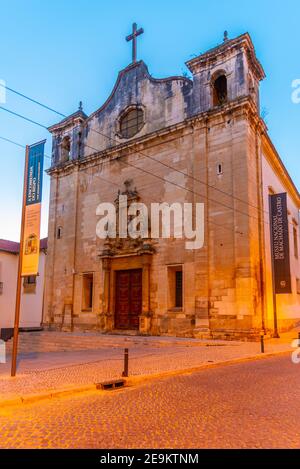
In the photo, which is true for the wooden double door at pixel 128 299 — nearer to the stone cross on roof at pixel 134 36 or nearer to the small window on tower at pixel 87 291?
the small window on tower at pixel 87 291

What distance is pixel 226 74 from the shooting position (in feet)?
63.9

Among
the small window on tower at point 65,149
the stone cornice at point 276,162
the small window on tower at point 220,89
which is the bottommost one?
the stone cornice at point 276,162

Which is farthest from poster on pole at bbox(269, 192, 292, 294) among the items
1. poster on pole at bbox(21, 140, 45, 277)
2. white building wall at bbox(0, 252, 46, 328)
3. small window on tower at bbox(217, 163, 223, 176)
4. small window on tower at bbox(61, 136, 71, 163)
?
white building wall at bbox(0, 252, 46, 328)

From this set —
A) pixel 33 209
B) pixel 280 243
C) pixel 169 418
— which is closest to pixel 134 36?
pixel 280 243

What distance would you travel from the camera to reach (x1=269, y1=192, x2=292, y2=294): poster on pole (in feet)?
60.8

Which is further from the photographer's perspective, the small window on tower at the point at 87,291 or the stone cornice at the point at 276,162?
the small window on tower at the point at 87,291

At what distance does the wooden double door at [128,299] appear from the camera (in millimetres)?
20391

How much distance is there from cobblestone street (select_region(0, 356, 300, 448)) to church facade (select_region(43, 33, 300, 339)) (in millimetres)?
9098

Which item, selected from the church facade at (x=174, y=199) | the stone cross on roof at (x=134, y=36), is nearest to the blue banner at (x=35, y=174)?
the church facade at (x=174, y=199)

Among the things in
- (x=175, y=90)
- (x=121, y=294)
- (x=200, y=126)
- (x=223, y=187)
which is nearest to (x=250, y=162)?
(x=223, y=187)

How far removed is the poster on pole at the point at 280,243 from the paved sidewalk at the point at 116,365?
3.21m

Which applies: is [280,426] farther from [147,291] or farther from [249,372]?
[147,291]

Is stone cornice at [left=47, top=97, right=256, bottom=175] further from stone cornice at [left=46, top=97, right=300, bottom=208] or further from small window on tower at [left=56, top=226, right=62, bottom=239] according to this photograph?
small window on tower at [left=56, top=226, right=62, bottom=239]

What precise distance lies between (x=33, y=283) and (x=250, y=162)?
55.3 ft
